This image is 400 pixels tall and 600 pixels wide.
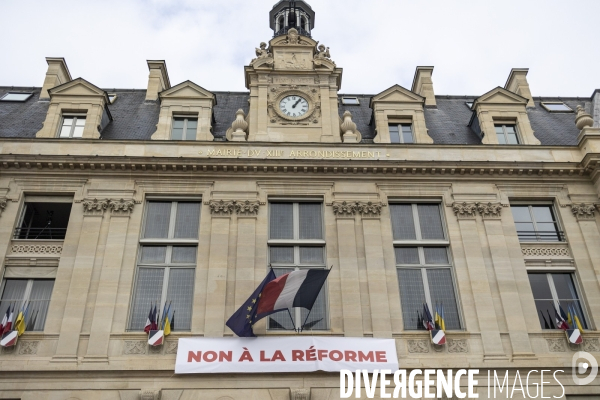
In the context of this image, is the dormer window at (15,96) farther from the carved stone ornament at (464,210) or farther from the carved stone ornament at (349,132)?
the carved stone ornament at (464,210)

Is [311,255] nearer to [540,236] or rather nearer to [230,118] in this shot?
[540,236]

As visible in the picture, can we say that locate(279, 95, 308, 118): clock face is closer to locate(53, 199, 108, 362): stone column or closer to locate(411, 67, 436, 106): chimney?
locate(411, 67, 436, 106): chimney

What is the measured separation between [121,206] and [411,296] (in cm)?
977

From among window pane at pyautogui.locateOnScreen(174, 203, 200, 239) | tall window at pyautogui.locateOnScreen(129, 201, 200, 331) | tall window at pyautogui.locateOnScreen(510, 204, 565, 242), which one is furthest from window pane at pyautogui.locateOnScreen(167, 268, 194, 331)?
tall window at pyautogui.locateOnScreen(510, 204, 565, 242)

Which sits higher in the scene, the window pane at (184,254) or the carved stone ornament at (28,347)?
the window pane at (184,254)

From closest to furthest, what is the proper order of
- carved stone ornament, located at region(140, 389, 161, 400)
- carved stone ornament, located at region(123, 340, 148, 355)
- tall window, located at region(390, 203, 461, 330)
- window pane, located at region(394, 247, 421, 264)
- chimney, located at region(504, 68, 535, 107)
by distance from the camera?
carved stone ornament, located at region(140, 389, 161, 400)
carved stone ornament, located at region(123, 340, 148, 355)
tall window, located at region(390, 203, 461, 330)
window pane, located at region(394, 247, 421, 264)
chimney, located at region(504, 68, 535, 107)

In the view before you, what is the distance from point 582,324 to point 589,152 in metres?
6.12

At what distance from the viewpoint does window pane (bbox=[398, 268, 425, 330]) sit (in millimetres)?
16781

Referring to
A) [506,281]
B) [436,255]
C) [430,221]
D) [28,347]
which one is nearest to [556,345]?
[506,281]

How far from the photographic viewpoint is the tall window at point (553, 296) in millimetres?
17078

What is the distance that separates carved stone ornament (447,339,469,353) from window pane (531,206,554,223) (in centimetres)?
572

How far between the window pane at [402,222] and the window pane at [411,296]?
128 cm

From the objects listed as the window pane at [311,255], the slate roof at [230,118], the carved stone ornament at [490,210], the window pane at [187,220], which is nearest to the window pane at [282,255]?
the window pane at [311,255]

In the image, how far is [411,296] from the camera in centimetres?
1723
